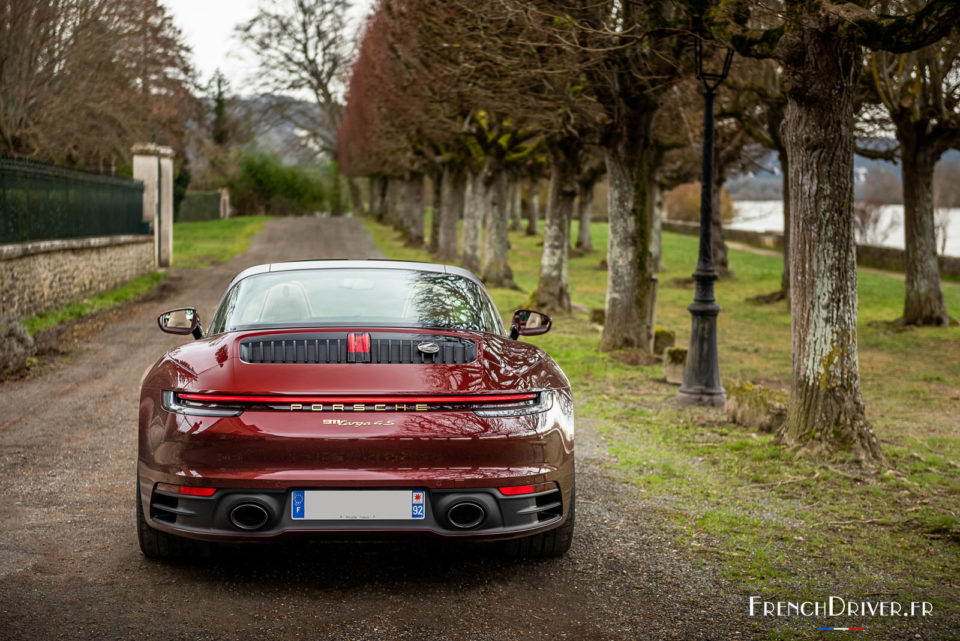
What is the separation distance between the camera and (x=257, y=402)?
4.18 meters

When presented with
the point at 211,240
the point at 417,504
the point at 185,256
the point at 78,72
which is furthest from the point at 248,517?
the point at 211,240

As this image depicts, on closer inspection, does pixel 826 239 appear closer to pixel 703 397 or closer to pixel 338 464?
pixel 703 397

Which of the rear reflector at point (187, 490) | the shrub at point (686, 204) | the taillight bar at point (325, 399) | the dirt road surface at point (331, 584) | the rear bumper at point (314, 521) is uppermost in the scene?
the shrub at point (686, 204)

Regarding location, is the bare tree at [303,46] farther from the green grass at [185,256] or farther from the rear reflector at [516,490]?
the rear reflector at [516,490]

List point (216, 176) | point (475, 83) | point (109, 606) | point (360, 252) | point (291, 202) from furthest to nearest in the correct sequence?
1. point (291, 202)
2. point (216, 176)
3. point (360, 252)
4. point (475, 83)
5. point (109, 606)

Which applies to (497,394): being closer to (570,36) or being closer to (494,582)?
(494,582)

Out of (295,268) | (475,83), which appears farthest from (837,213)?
(475,83)

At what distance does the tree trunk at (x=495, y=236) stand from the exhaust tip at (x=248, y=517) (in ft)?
70.8

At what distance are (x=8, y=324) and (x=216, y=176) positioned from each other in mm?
59333

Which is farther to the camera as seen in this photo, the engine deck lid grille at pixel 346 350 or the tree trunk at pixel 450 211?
the tree trunk at pixel 450 211

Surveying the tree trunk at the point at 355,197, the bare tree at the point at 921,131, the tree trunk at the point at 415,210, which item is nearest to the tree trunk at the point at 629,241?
the bare tree at the point at 921,131

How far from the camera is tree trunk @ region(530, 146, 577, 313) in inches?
805

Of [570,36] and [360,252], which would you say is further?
[360,252]

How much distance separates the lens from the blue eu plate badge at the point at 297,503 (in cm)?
414
